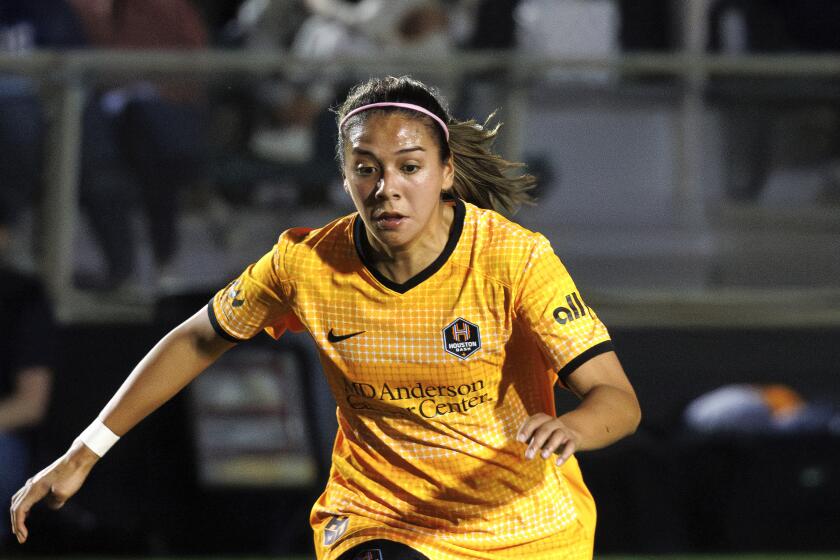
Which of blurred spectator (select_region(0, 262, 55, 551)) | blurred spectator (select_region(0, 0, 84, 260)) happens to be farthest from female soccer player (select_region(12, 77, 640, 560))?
blurred spectator (select_region(0, 0, 84, 260))

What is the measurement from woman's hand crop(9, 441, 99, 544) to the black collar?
2.80 feet

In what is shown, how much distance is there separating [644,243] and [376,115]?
360 cm

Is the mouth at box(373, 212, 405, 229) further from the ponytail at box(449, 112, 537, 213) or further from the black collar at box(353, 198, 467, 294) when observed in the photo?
the ponytail at box(449, 112, 537, 213)

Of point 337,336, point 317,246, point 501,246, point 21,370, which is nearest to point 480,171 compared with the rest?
point 501,246

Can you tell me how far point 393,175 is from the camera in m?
3.11

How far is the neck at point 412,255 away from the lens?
323cm

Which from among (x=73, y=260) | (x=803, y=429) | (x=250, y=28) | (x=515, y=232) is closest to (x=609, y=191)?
(x=803, y=429)

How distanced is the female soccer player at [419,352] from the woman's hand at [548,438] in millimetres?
310

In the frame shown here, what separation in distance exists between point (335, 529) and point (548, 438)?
2.70 ft

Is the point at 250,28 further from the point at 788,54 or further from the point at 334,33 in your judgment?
the point at 788,54

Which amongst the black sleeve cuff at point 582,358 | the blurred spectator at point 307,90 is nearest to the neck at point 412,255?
the black sleeve cuff at point 582,358

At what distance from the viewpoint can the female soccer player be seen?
3143 mm

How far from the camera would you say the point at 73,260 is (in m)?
6.54

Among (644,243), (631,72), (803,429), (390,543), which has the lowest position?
(803,429)
